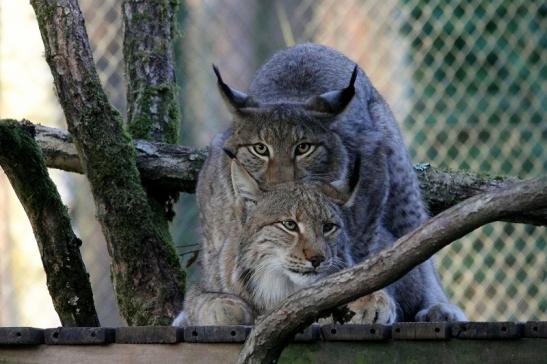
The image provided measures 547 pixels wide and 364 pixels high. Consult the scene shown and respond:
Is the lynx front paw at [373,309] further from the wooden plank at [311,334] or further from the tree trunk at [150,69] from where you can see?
the tree trunk at [150,69]

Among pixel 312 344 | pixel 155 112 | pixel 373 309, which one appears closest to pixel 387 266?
pixel 312 344

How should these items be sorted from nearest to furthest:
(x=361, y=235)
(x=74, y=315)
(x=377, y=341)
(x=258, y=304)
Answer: (x=377, y=341)
(x=258, y=304)
(x=361, y=235)
(x=74, y=315)

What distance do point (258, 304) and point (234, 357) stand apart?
76 centimetres

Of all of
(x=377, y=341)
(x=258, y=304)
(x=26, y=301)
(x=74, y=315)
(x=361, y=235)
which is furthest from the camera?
(x=26, y=301)

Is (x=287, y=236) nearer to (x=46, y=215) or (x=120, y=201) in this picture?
(x=46, y=215)

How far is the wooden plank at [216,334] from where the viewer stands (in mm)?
4066

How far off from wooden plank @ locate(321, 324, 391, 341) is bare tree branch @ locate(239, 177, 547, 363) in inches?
21.9

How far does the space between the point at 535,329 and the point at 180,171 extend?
285 cm

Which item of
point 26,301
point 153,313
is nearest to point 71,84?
point 153,313

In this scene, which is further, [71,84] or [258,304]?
[71,84]

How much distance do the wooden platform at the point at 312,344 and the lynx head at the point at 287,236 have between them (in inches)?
18.5

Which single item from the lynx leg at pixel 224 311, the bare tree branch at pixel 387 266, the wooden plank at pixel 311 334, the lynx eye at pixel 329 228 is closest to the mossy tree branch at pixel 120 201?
the lynx leg at pixel 224 311

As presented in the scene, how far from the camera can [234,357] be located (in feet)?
13.5

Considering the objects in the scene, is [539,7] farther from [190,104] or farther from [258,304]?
[258,304]
